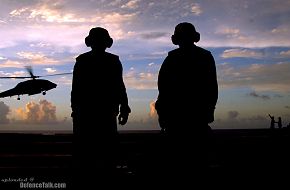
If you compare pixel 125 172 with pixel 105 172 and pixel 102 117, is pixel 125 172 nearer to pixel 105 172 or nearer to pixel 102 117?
pixel 105 172

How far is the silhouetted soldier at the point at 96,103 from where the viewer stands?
4.53 m

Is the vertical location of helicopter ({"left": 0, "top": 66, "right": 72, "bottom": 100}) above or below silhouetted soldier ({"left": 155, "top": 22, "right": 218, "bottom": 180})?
above

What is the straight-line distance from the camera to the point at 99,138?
4543mm

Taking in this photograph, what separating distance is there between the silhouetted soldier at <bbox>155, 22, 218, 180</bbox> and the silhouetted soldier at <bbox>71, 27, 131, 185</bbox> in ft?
2.53

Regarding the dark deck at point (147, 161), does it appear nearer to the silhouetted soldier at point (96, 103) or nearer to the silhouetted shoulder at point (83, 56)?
the silhouetted soldier at point (96, 103)

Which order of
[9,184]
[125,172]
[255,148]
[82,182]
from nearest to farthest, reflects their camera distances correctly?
[82,182] < [125,172] < [9,184] < [255,148]

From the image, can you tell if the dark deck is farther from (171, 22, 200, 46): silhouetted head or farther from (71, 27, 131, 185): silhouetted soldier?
(171, 22, 200, 46): silhouetted head

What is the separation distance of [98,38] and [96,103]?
0.85 m

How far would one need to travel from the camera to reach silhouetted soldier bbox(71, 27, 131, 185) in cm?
453

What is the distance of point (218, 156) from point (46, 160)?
4132 millimetres

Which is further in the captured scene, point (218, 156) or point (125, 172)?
point (218, 156)

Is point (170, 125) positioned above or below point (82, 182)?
above

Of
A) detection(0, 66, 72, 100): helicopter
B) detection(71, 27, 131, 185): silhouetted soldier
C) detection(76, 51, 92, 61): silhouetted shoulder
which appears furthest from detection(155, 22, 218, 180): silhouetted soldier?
detection(0, 66, 72, 100): helicopter


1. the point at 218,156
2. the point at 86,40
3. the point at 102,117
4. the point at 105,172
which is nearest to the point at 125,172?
the point at 105,172
